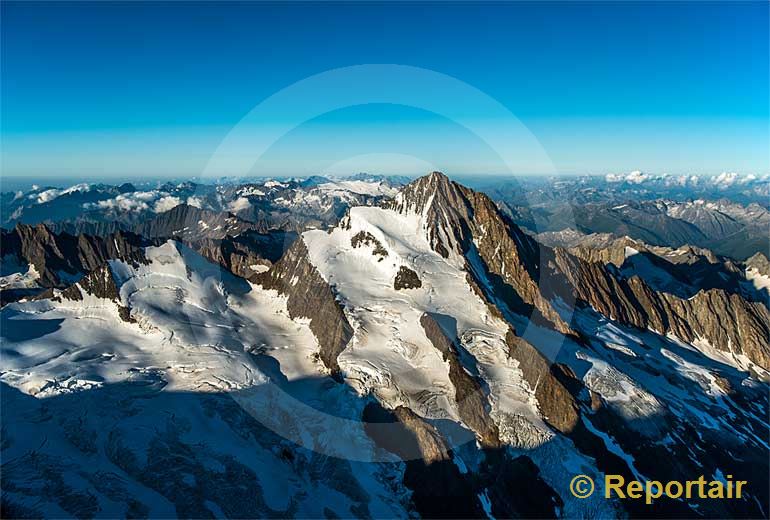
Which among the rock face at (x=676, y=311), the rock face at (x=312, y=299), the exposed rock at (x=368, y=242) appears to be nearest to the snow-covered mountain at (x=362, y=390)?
the rock face at (x=312, y=299)

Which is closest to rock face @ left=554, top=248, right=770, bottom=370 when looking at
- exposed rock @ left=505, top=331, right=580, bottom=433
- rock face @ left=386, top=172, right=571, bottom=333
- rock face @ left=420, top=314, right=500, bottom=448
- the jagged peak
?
rock face @ left=386, top=172, right=571, bottom=333

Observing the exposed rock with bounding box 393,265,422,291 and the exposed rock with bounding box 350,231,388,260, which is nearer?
the exposed rock with bounding box 393,265,422,291

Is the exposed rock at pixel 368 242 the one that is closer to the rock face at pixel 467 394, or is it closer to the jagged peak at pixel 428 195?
the jagged peak at pixel 428 195

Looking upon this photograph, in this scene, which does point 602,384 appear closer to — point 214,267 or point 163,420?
point 163,420

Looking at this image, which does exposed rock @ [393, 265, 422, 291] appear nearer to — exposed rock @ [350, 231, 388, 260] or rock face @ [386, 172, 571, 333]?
exposed rock @ [350, 231, 388, 260]

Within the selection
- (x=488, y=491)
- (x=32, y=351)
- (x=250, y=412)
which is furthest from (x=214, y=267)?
(x=488, y=491)
